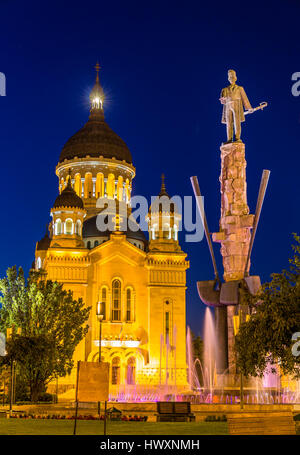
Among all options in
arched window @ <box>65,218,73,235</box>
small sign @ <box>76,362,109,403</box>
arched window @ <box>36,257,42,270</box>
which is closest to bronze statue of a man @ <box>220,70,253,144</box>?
small sign @ <box>76,362,109,403</box>

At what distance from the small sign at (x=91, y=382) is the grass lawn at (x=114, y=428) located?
8.20 feet

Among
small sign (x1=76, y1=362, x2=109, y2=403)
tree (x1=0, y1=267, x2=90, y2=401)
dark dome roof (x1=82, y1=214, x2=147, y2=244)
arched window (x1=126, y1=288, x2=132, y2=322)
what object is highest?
dark dome roof (x1=82, y1=214, x2=147, y2=244)

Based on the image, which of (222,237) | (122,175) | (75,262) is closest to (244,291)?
(222,237)

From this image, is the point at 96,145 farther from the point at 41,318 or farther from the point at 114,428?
the point at 114,428

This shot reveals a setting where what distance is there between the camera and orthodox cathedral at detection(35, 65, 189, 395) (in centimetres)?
5134

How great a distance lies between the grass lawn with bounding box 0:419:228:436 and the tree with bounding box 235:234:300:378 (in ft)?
7.36

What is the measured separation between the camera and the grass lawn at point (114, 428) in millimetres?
16078

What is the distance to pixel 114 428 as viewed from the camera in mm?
17578

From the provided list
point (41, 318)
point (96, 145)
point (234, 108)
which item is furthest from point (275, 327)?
point (96, 145)

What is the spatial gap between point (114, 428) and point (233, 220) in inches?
540

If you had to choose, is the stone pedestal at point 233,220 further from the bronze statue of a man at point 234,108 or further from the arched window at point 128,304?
the arched window at point 128,304

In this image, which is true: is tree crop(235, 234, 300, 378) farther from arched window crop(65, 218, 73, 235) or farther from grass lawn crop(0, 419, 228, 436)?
arched window crop(65, 218, 73, 235)

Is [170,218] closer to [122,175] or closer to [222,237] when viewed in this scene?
[122,175]

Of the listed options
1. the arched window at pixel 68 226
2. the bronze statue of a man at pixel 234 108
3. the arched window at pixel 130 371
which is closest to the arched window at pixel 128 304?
the arched window at pixel 130 371
